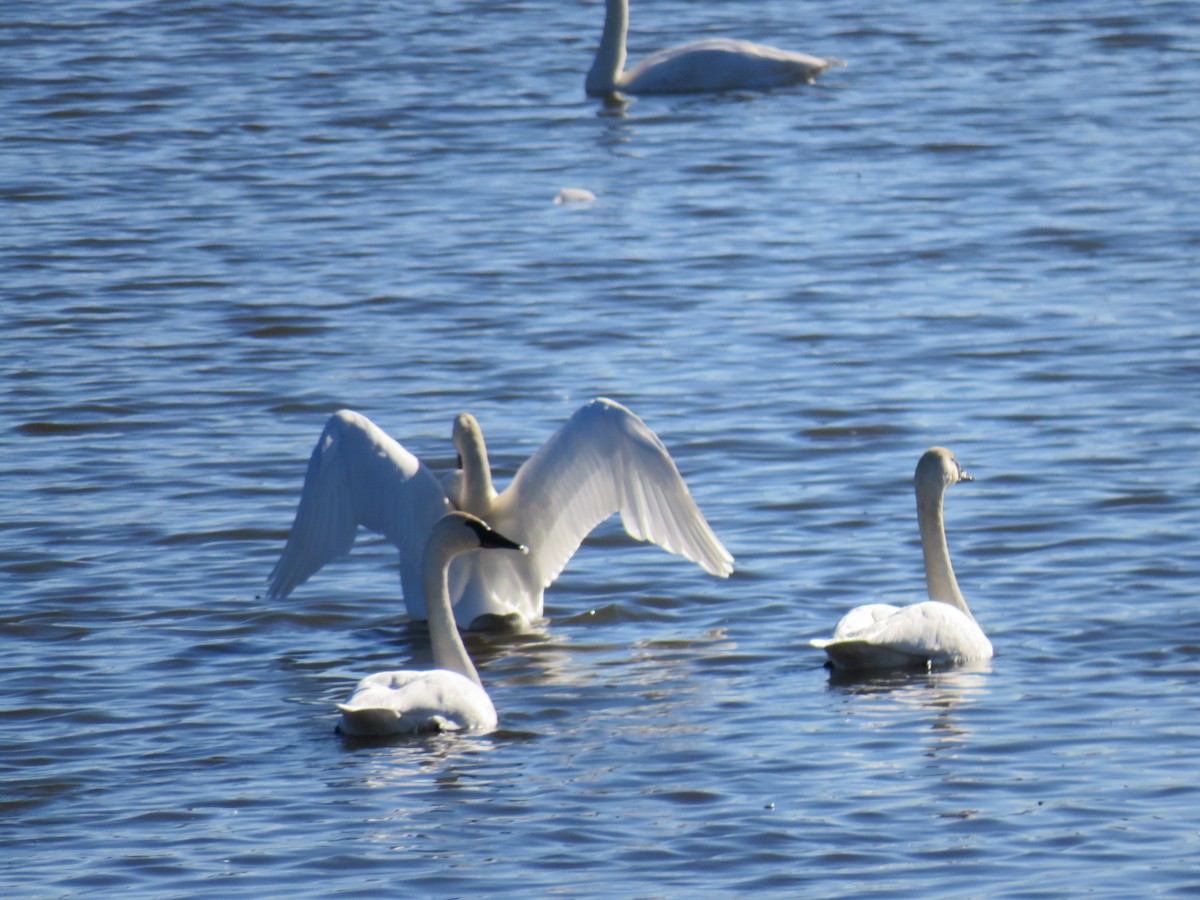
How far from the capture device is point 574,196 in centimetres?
→ 1692

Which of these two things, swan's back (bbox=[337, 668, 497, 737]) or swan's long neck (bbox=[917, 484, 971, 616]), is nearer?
swan's back (bbox=[337, 668, 497, 737])

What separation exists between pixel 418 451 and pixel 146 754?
12.5ft

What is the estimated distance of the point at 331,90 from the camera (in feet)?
68.3

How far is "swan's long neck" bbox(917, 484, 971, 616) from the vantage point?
897cm

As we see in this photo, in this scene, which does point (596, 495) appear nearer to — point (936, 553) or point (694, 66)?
point (936, 553)

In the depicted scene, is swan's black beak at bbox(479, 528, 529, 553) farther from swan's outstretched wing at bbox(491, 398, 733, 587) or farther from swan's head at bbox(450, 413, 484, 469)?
swan's outstretched wing at bbox(491, 398, 733, 587)

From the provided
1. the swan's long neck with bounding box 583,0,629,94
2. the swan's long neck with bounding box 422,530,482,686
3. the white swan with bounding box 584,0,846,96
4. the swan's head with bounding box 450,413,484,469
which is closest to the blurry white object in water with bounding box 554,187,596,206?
the white swan with bounding box 584,0,846,96

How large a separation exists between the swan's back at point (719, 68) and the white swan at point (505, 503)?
411 inches

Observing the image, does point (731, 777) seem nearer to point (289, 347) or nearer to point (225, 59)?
point (289, 347)

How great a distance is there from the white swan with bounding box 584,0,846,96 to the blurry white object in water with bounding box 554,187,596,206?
3171 mm

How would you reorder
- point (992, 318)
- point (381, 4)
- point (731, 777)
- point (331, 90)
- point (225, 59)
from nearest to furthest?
point (731, 777) → point (992, 318) → point (331, 90) → point (225, 59) → point (381, 4)

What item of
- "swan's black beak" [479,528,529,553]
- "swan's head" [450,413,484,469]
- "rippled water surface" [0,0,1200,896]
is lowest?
"rippled water surface" [0,0,1200,896]

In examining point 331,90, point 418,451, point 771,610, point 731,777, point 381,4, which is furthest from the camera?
point 381,4

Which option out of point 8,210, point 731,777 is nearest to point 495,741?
point 731,777
